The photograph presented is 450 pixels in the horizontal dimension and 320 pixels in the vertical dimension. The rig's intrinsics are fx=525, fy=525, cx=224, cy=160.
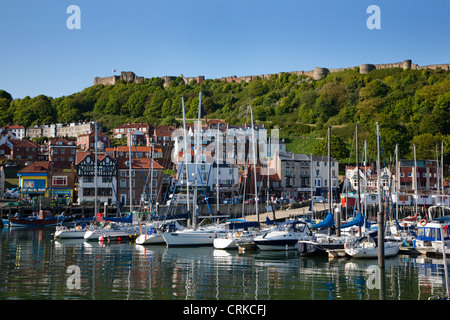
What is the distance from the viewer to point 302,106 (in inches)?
5025

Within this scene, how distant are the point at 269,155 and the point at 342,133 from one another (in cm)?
2559

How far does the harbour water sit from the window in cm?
3323

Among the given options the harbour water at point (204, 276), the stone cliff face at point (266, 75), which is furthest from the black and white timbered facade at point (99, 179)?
the stone cliff face at point (266, 75)

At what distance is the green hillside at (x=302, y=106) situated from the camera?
96.6 metres

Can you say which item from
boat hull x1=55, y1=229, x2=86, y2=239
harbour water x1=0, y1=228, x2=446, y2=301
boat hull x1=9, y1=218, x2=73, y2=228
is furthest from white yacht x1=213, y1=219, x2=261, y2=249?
boat hull x1=9, y1=218, x2=73, y2=228

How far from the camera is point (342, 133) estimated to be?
4031 inches

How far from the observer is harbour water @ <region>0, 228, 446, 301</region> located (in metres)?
20.2

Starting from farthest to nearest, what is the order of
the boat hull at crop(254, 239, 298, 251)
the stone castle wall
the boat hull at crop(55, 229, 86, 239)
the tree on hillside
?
the stone castle wall → the tree on hillside → the boat hull at crop(55, 229, 86, 239) → the boat hull at crop(254, 239, 298, 251)

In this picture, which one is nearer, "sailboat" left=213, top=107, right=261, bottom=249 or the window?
"sailboat" left=213, top=107, right=261, bottom=249

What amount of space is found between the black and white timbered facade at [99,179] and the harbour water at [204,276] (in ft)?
96.9

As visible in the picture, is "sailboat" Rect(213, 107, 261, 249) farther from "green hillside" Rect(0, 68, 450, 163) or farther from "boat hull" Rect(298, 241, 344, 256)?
"green hillside" Rect(0, 68, 450, 163)

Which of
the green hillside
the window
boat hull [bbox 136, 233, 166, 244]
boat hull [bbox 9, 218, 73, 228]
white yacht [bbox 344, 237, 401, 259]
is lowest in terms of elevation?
boat hull [bbox 9, 218, 73, 228]

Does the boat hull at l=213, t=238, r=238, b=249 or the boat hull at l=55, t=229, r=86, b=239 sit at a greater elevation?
the boat hull at l=213, t=238, r=238, b=249

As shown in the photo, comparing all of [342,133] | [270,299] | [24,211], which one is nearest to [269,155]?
[342,133]
